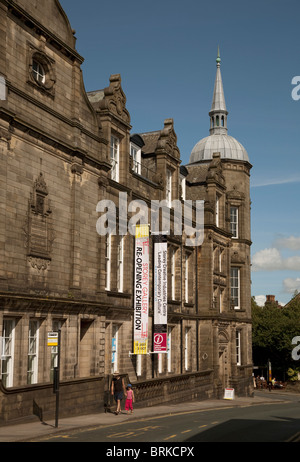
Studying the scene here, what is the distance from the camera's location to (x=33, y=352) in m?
23.3

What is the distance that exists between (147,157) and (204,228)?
866 centimetres

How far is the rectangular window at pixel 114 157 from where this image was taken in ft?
102

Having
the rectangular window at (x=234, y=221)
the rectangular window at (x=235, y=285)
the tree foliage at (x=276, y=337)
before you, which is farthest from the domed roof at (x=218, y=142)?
the tree foliage at (x=276, y=337)

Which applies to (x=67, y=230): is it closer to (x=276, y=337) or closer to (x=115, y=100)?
(x=115, y=100)

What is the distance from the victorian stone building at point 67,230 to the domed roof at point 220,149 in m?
13.3

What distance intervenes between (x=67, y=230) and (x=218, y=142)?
96.1 feet

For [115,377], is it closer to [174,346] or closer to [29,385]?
[29,385]

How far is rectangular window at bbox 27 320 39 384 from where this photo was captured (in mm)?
23047

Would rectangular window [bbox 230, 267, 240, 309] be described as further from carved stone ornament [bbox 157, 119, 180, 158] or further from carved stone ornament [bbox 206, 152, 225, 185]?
carved stone ornament [bbox 157, 119, 180, 158]

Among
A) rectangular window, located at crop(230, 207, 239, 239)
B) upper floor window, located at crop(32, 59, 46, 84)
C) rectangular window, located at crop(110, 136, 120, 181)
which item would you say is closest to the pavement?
rectangular window, located at crop(110, 136, 120, 181)

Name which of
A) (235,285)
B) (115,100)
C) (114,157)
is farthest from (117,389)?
(235,285)
